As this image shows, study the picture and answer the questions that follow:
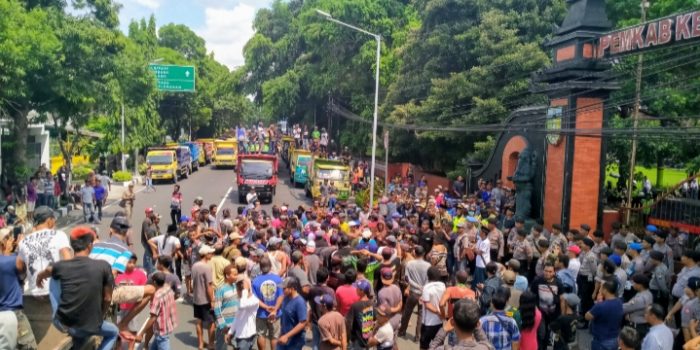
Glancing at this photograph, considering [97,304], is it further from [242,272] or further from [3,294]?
[242,272]

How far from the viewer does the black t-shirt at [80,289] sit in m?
5.59

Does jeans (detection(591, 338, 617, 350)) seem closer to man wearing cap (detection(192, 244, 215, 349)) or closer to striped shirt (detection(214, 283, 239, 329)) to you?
striped shirt (detection(214, 283, 239, 329))

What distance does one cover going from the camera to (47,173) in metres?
23.0

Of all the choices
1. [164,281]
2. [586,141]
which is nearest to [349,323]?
[164,281]

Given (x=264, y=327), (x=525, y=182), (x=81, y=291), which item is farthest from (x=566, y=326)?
(x=525, y=182)

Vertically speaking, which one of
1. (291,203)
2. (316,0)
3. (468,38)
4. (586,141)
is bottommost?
(291,203)

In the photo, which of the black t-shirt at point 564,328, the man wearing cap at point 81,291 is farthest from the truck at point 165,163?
the black t-shirt at point 564,328

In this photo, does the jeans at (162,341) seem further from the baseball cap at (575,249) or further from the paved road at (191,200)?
the baseball cap at (575,249)

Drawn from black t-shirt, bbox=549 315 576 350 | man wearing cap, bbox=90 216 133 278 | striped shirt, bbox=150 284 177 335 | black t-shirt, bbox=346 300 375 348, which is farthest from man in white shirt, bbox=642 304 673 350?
man wearing cap, bbox=90 216 133 278

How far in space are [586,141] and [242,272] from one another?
11825mm

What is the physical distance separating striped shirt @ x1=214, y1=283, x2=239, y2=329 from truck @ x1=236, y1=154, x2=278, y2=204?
1904cm

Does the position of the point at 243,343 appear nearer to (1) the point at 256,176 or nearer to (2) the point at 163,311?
(2) the point at 163,311

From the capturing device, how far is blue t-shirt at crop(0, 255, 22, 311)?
5.73m

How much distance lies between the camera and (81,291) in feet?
18.4
